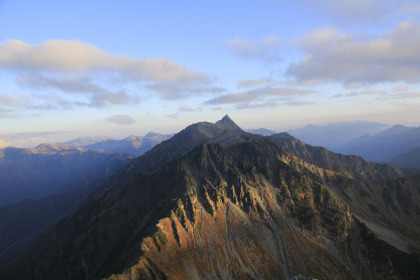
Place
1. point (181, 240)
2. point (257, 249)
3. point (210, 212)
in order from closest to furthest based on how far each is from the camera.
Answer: point (181, 240) → point (257, 249) → point (210, 212)

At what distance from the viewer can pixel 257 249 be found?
179375 millimetres

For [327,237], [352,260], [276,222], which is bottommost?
[352,260]

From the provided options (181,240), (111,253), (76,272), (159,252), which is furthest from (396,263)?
(76,272)

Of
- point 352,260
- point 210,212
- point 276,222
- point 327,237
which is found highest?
point 210,212

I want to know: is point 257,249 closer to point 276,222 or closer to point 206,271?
point 276,222

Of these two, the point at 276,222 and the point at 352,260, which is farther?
the point at 276,222

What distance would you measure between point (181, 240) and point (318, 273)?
319ft

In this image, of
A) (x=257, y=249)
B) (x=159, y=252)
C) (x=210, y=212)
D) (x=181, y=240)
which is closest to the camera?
(x=159, y=252)

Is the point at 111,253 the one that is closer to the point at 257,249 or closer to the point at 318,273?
the point at 257,249

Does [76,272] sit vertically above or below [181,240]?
below

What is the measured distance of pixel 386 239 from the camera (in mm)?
193875

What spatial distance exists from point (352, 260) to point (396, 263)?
87.1 feet

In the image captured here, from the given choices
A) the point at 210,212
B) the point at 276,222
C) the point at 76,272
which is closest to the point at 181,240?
the point at 210,212

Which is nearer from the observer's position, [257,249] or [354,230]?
[257,249]
